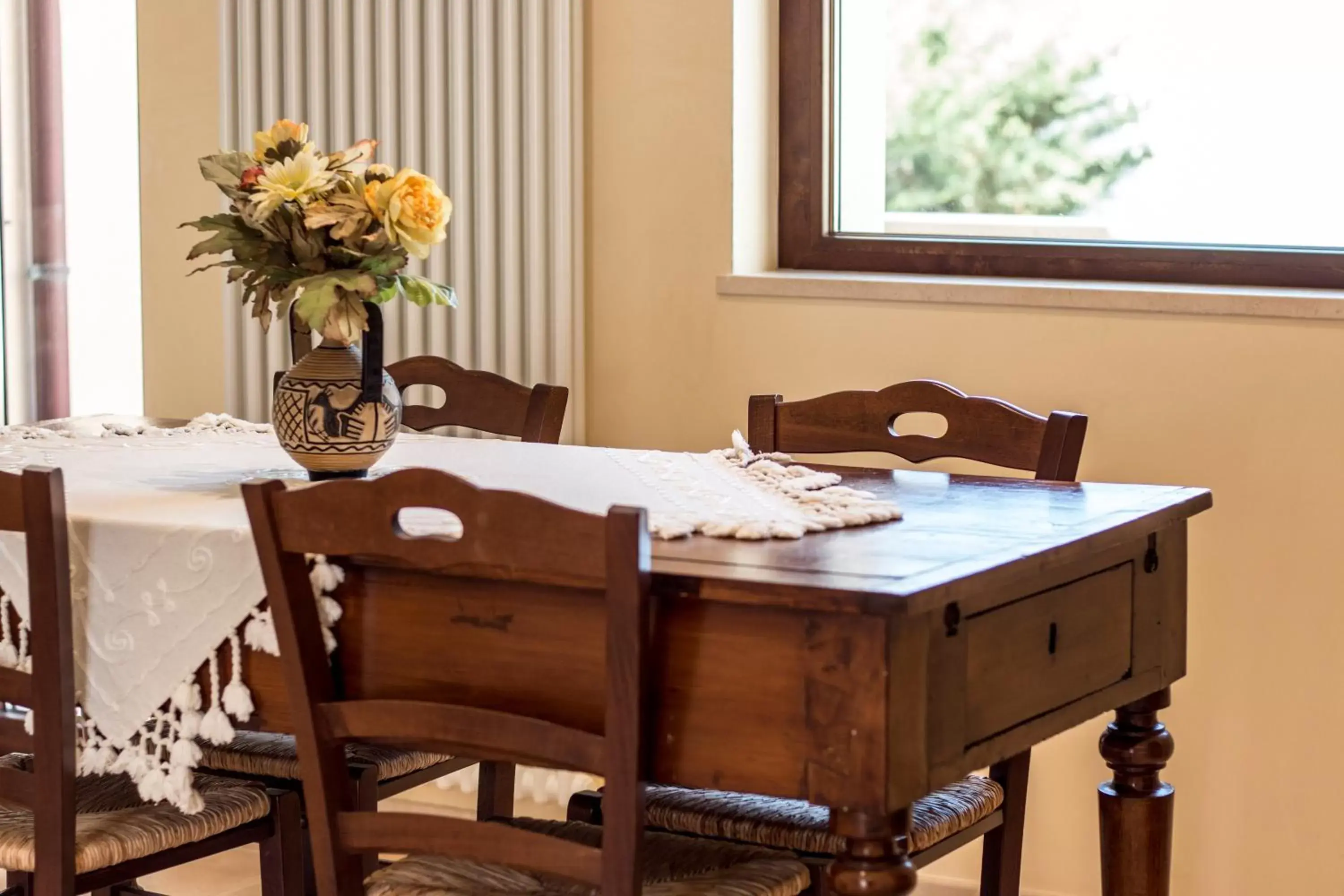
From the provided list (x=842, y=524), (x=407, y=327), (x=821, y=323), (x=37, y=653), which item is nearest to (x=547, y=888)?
(x=842, y=524)

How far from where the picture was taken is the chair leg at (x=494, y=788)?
8.02 feet

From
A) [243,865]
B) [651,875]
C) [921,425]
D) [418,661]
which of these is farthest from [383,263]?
[243,865]

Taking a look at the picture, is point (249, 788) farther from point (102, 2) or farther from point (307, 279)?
point (102, 2)

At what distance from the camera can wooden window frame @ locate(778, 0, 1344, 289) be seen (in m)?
2.84

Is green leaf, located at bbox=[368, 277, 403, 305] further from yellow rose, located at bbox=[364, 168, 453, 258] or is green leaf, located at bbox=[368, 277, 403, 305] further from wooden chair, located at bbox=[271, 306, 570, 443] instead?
wooden chair, located at bbox=[271, 306, 570, 443]

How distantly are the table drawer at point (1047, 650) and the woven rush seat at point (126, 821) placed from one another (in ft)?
2.97

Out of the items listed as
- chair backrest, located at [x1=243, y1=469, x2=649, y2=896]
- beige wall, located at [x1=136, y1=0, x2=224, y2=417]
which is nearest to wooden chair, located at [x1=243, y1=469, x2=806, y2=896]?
chair backrest, located at [x1=243, y1=469, x2=649, y2=896]

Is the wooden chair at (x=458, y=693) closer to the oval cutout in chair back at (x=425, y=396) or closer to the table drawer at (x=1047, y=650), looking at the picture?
the table drawer at (x=1047, y=650)

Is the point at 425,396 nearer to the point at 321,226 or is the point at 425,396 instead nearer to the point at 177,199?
the point at 177,199

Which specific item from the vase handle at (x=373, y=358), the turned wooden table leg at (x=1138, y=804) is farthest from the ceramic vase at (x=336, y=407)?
the turned wooden table leg at (x=1138, y=804)

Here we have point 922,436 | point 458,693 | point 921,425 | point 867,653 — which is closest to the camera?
point 867,653

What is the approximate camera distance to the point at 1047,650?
5.61 feet

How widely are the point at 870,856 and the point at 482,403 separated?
1375mm

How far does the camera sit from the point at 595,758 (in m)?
1.54
